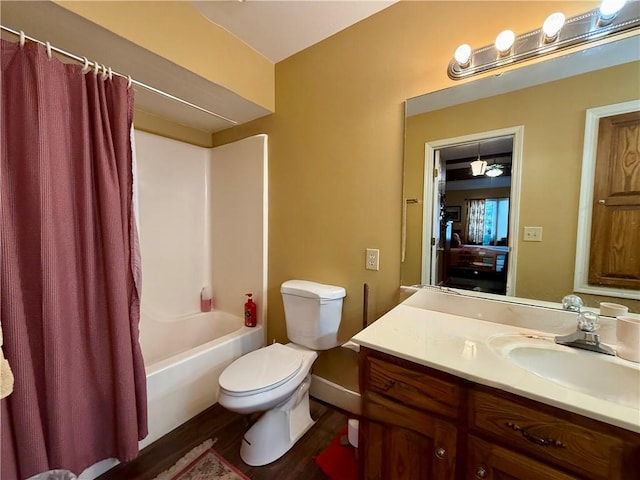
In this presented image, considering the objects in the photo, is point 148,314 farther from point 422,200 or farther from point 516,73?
point 516,73

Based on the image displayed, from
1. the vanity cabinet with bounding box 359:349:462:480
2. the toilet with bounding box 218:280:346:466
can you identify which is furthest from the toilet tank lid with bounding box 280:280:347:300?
the vanity cabinet with bounding box 359:349:462:480

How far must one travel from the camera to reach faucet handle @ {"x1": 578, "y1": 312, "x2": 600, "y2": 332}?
93 centimetres

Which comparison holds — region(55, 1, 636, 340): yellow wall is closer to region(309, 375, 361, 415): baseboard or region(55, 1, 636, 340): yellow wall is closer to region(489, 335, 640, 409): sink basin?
region(309, 375, 361, 415): baseboard

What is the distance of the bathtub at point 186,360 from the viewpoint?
151cm

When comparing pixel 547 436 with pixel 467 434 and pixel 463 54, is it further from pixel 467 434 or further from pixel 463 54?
pixel 463 54

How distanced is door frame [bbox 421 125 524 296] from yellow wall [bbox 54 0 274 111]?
4.08 feet

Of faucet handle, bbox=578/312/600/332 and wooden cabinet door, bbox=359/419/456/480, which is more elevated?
faucet handle, bbox=578/312/600/332

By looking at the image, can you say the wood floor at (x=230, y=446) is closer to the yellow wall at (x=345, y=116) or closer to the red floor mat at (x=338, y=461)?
the red floor mat at (x=338, y=461)

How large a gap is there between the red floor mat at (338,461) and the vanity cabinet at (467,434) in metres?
0.36

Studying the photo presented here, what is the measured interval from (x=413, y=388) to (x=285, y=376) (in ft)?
2.29

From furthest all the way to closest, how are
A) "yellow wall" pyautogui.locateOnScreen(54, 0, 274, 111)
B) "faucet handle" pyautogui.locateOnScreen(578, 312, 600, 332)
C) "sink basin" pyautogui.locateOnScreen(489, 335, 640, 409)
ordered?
"yellow wall" pyautogui.locateOnScreen(54, 0, 274, 111) < "faucet handle" pyautogui.locateOnScreen(578, 312, 600, 332) < "sink basin" pyautogui.locateOnScreen(489, 335, 640, 409)

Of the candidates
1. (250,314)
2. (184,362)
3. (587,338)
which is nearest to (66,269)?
(184,362)

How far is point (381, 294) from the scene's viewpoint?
5.20ft

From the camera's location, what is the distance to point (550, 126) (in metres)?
1.08
